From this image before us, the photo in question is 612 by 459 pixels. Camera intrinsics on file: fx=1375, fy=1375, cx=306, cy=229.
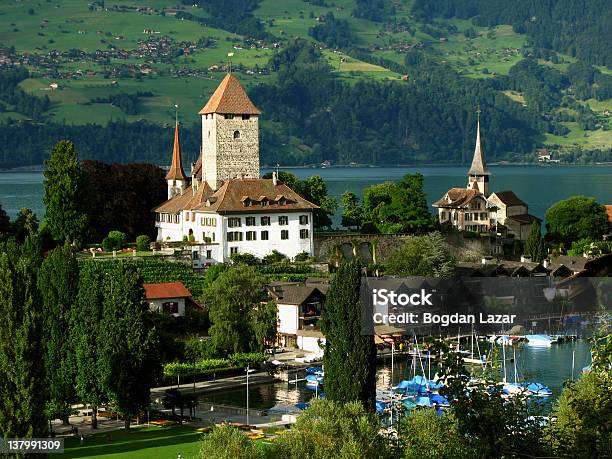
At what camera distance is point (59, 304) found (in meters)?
49.8

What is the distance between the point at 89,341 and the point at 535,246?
4674 centimetres

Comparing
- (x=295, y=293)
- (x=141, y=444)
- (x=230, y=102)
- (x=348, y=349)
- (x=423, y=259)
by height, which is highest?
(x=230, y=102)

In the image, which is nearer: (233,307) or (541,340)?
(233,307)

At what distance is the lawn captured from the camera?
140ft

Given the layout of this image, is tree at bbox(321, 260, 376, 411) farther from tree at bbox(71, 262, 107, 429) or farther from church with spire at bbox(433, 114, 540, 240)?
church with spire at bbox(433, 114, 540, 240)

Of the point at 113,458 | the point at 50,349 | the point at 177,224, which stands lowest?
the point at 113,458

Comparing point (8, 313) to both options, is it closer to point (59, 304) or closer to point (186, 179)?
point (59, 304)

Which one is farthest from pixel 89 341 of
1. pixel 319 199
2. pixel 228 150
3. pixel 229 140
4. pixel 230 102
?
pixel 319 199

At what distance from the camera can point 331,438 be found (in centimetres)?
3403

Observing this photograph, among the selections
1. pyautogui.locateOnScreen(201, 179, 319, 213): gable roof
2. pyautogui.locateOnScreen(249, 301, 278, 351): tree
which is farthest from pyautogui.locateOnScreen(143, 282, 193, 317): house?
pyautogui.locateOnScreen(201, 179, 319, 213): gable roof

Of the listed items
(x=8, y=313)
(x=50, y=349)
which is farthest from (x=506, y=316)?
(x=50, y=349)

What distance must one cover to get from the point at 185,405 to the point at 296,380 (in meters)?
8.69

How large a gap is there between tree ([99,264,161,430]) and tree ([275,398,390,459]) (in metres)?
12.8

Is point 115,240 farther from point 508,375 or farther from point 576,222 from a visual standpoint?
point 576,222
